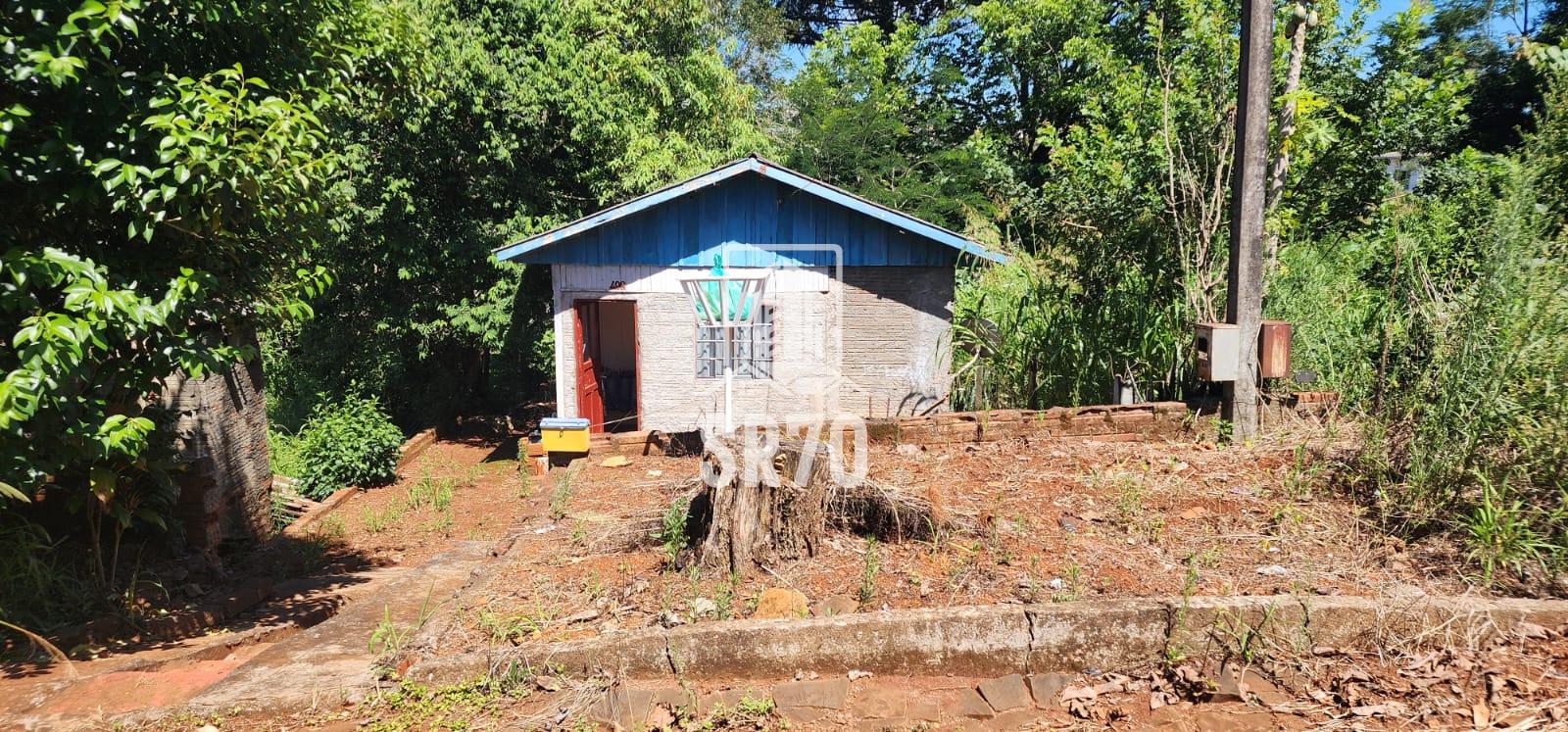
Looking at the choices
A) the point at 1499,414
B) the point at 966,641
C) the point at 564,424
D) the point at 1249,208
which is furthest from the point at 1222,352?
the point at 564,424

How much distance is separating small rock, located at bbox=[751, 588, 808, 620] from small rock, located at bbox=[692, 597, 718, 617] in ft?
0.70

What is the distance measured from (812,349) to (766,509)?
239 inches

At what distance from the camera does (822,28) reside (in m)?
29.2

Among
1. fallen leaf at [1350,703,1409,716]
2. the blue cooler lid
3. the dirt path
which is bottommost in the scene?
the dirt path

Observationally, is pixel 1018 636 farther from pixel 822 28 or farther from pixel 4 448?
pixel 822 28

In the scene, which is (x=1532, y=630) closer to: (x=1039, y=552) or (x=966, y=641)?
(x=1039, y=552)

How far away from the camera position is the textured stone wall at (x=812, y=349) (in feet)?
36.3

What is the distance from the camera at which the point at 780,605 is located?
4.68m

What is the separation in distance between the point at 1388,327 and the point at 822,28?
25.6 metres

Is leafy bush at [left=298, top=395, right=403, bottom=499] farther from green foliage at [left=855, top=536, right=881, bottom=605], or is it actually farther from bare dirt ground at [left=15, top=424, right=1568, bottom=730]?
green foliage at [left=855, top=536, right=881, bottom=605]

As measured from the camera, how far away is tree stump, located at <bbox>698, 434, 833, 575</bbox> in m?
5.17

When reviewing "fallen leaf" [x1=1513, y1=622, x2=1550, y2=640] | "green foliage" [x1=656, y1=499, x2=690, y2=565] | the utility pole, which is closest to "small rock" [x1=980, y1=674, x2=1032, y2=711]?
"green foliage" [x1=656, y1=499, x2=690, y2=565]

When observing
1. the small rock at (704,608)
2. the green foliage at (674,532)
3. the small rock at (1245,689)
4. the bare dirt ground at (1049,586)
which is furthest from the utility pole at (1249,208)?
the small rock at (704,608)

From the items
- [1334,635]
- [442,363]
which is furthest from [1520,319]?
[442,363]
